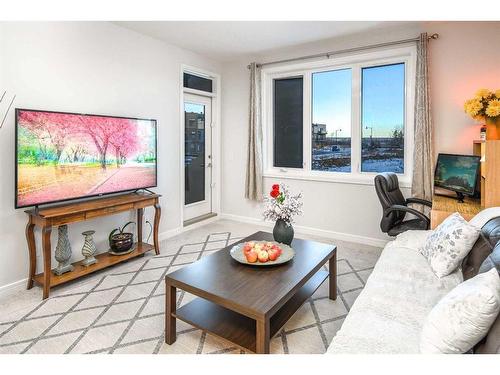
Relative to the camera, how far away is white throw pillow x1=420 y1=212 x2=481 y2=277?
1.91 metres

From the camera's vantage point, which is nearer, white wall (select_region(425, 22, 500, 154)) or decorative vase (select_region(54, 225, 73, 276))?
decorative vase (select_region(54, 225, 73, 276))

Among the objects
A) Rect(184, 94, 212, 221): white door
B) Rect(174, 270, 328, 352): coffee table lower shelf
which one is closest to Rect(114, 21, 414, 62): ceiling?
Rect(184, 94, 212, 221): white door

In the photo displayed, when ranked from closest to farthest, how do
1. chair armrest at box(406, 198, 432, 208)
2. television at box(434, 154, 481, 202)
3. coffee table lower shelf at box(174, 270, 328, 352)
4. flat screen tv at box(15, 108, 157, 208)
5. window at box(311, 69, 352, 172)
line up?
coffee table lower shelf at box(174, 270, 328, 352) → flat screen tv at box(15, 108, 157, 208) → television at box(434, 154, 481, 202) → chair armrest at box(406, 198, 432, 208) → window at box(311, 69, 352, 172)

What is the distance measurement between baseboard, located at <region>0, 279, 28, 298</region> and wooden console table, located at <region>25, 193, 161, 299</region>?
0.09m

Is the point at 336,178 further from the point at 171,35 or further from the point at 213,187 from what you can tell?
the point at 171,35

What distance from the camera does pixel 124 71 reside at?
3.49 metres

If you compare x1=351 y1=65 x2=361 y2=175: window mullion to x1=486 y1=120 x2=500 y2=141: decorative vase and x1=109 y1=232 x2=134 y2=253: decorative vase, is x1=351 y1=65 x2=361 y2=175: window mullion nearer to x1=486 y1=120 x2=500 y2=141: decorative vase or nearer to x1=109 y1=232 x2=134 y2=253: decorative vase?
x1=486 y1=120 x2=500 y2=141: decorative vase

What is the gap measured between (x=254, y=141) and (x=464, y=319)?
380cm

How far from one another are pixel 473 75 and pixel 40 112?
4.14 metres

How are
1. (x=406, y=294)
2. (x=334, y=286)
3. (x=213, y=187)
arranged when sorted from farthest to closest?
(x=213, y=187) < (x=334, y=286) < (x=406, y=294)

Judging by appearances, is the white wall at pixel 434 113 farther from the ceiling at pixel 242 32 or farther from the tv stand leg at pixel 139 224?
the tv stand leg at pixel 139 224

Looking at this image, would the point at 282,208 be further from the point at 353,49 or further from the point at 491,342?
the point at 353,49

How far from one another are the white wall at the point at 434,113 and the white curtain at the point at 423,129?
0.15m

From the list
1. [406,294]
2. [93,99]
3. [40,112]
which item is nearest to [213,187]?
[93,99]
